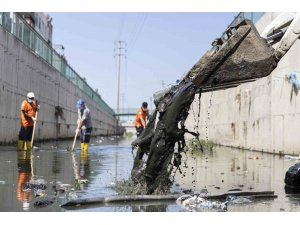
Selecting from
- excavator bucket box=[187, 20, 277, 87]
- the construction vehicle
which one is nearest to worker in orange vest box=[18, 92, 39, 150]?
the construction vehicle

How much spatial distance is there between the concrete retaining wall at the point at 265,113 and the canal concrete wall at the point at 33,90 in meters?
7.51

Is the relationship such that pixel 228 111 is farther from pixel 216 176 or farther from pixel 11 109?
pixel 216 176

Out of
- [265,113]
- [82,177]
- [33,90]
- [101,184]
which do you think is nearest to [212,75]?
[101,184]

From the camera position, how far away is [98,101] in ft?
198

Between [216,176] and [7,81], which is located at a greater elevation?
[7,81]

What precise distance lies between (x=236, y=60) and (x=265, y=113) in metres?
13.1

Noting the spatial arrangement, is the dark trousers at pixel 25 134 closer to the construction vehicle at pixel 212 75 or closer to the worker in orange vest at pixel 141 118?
the worker in orange vest at pixel 141 118

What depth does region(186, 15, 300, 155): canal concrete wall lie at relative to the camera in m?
16.4

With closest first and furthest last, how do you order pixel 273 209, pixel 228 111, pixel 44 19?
1. pixel 273 209
2. pixel 228 111
3. pixel 44 19

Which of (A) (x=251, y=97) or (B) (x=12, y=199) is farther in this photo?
(A) (x=251, y=97)

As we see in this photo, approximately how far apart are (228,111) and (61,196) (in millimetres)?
19736

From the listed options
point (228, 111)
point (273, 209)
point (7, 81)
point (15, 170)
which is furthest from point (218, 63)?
point (228, 111)

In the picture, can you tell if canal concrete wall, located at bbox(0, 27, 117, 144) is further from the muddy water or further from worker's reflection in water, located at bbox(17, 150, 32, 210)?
worker's reflection in water, located at bbox(17, 150, 32, 210)

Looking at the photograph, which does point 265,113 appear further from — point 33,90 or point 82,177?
point 82,177
